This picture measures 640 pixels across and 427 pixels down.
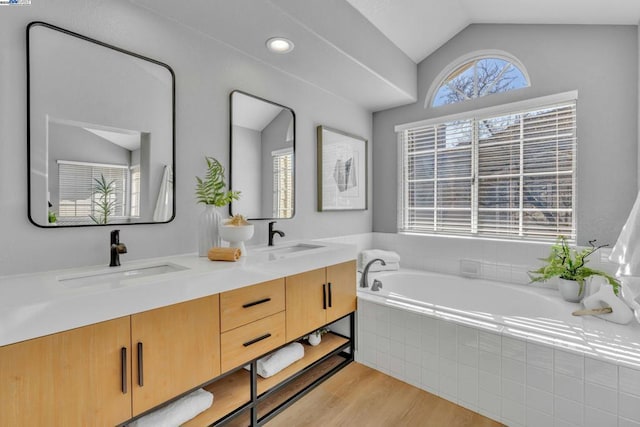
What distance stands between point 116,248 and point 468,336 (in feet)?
6.27

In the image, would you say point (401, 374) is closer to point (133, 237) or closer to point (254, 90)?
point (133, 237)

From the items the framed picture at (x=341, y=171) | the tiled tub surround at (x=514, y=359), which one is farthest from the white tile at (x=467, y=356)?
the framed picture at (x=341, y=171)

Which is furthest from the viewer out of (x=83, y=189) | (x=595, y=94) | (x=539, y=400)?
(x=595, y=94)

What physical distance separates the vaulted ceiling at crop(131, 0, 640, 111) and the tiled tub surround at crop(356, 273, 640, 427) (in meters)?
1.77

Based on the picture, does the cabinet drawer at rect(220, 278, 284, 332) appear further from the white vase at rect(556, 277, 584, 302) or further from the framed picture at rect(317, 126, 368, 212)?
the white vase at rect(556, 277, 584, 302)

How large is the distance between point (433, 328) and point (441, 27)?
8.37 feet

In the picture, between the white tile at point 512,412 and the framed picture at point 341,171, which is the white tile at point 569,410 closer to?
the white tile at point 512,412

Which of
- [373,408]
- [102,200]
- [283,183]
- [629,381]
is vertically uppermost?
[283,183]

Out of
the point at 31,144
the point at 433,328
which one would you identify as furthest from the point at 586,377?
the point at 31,144

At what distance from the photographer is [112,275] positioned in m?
1.41

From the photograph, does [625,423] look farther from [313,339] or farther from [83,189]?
[83,189]

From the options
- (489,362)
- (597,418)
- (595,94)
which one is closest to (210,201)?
(489,362)

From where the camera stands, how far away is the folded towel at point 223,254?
5.20 feet

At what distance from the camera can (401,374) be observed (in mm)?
2074
